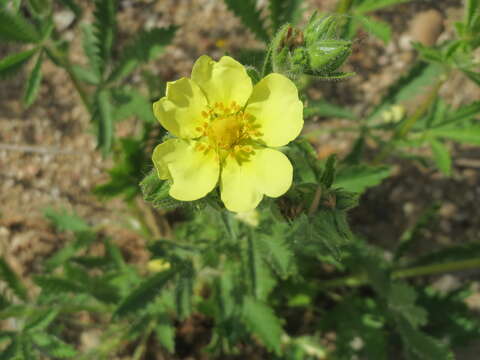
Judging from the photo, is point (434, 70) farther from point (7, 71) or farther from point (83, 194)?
point (83, 194)

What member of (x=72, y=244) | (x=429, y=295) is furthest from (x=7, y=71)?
(x=429, y=295)

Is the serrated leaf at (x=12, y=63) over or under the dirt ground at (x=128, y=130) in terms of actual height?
over

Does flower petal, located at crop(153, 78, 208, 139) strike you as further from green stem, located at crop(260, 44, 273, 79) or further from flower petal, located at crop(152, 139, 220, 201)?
green stem, located at crop(260, 44, 273, 79)

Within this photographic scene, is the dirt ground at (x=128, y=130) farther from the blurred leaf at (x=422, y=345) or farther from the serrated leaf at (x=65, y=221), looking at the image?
the blurred leaf at (x=422, y=345)

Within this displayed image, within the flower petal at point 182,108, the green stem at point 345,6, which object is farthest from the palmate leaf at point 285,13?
the flower petal at point 182,108

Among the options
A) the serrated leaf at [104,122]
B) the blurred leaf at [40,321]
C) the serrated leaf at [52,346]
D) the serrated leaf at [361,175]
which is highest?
the serrated leaf at [104,122]

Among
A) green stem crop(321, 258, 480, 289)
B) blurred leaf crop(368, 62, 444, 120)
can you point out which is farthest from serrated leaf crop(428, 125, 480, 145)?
green stem crop(321, 258, 480, 289)

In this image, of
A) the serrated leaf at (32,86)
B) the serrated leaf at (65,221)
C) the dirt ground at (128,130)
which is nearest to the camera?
the serrated leaf at (32,86)
